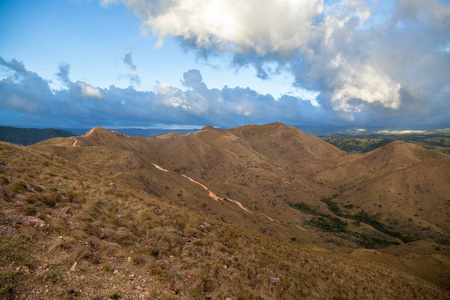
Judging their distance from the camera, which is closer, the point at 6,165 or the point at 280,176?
the point at 6,165

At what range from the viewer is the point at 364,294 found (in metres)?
17.7

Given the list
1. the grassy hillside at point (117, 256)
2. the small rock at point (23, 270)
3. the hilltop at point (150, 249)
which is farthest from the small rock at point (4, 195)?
the small rock at point (23, 270)

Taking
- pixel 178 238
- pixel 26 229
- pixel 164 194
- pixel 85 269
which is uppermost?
pixel 26 229

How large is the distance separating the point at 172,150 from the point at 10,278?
13087 centimetres

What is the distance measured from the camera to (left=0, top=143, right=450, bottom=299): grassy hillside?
21.7 feet

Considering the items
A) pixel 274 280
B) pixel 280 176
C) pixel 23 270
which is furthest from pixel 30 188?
pixel 280 176

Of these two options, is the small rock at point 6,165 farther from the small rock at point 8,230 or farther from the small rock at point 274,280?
the small rock at point 274,280

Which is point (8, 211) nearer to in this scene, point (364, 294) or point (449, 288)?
point (364, 294)

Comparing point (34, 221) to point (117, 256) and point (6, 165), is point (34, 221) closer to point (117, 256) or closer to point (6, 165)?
point (117, 256)

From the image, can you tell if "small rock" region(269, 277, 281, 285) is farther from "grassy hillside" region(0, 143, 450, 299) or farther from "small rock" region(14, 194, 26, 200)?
"small rock" region(14, 194, 26, 200)

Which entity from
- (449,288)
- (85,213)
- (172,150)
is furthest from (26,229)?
(172,150)

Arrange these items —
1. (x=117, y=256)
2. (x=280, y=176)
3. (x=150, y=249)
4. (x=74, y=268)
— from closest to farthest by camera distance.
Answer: (x=74, y=268) < (x=117, y=256) < (x=150, y=249) < (x=280, y=176)

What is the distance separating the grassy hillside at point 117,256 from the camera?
6609mm

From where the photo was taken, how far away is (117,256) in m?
9.27
